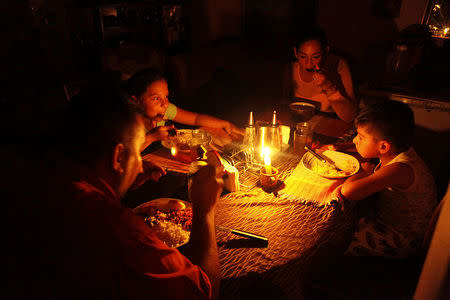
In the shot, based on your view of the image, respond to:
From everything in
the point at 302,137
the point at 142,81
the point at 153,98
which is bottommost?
the point at 302,137

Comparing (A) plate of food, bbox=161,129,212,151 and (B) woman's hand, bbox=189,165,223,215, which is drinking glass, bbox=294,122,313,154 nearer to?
(A) plate of food, bbox=161,129,212,151

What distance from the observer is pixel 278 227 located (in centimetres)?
133

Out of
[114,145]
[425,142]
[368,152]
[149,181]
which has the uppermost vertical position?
[114,145]

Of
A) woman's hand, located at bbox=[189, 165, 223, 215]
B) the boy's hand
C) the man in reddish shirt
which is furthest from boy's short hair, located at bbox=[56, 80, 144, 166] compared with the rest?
the boy's hand

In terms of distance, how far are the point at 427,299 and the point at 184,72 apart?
461 cm

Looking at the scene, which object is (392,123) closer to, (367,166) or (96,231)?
(367,166)

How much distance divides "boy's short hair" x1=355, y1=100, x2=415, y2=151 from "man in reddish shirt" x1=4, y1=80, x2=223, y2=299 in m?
1.16

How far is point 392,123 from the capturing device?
5.42 feet

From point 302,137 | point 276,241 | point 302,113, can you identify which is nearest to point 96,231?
point 276,241

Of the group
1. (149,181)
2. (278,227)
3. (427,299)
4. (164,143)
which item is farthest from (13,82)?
(427,299)

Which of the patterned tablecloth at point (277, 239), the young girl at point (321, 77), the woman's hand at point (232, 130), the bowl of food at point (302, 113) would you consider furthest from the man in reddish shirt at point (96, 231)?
the young girl at point (321, 77)

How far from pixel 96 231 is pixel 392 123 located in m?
1.55

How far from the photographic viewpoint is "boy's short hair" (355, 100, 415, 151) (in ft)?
5.45

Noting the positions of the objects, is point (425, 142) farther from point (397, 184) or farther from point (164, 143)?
point (164, 143)
